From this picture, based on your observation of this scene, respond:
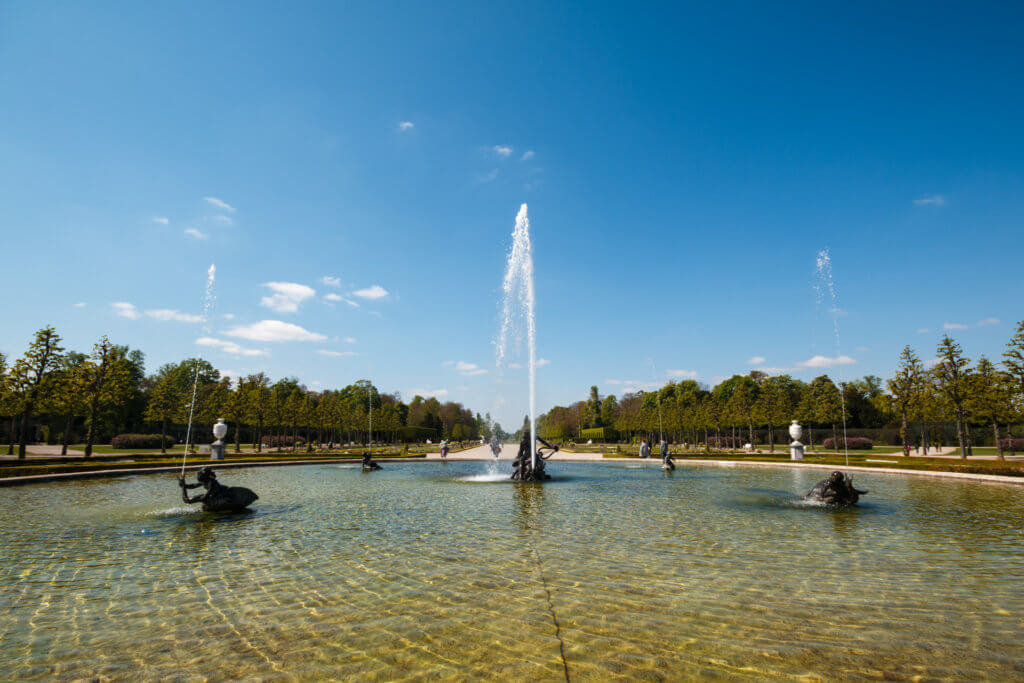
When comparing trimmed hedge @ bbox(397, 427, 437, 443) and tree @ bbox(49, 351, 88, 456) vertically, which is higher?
tree @ bbox(49, 351, 88, 456)

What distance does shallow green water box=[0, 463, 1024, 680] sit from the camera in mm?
5324

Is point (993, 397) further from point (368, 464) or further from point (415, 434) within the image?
point (415, 434)

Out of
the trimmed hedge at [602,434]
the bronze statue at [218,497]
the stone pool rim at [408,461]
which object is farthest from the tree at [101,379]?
the trimmed hedge at [602,434]

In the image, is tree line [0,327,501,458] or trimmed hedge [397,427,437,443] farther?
trimmed hedge [397,427,437,443]

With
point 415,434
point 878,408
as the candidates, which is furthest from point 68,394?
point 878,408

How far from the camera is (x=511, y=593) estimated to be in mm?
7398

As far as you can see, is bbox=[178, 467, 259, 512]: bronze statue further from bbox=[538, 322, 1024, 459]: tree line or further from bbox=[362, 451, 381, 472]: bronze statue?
bbox=[538, 322, 1024, 459]: tree line

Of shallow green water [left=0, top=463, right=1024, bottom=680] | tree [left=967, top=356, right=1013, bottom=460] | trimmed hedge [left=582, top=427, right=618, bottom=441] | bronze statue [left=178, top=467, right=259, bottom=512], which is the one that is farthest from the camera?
trimmed hedge [left=582, top=427, right=618, bottom=441]

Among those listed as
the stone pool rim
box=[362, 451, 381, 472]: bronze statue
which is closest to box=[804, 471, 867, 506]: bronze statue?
the stone pool rim

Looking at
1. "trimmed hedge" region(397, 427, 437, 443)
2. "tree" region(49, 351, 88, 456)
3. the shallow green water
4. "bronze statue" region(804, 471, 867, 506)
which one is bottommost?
"trimmed hedge" region(397, 427, 437, 443)

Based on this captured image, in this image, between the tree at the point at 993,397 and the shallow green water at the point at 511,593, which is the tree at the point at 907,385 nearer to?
the tree at the point at 993,397

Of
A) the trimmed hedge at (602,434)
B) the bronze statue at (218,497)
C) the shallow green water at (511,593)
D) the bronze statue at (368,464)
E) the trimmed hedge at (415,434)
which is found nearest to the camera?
the shallow green water at (511,593)

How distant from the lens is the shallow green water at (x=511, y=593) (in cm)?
532

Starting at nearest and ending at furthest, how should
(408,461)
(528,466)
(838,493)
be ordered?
(838,493), (528,466), (408,461)
